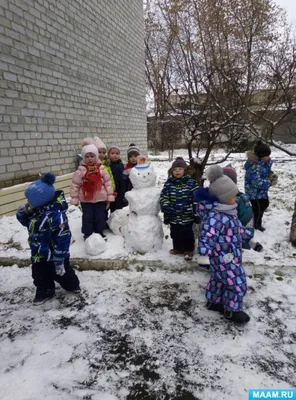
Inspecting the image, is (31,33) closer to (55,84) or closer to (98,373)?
(55,84)

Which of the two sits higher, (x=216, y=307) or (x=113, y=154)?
(x=113, y=154)

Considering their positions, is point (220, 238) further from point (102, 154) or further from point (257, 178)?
point (102, 154)

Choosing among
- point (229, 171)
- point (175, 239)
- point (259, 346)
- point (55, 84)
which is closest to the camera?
point (259, 346)

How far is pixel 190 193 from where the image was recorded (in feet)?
11.2

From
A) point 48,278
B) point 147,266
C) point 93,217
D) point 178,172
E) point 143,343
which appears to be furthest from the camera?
point 93,217

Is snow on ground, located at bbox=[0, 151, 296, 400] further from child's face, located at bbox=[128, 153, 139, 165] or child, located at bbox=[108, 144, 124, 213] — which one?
child's face, located at bbox=[128, 153, 139, 165]

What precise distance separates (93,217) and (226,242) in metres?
2.14

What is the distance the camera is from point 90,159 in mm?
3852

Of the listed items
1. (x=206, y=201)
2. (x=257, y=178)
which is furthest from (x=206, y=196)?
(x=257, y=178)

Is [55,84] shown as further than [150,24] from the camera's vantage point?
No

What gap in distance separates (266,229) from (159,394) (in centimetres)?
335

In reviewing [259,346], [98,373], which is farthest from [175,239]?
[98,373]

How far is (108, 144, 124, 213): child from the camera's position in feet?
15.4

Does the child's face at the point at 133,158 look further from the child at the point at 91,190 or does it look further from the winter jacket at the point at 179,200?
the winter jacket at the point at 179,200
